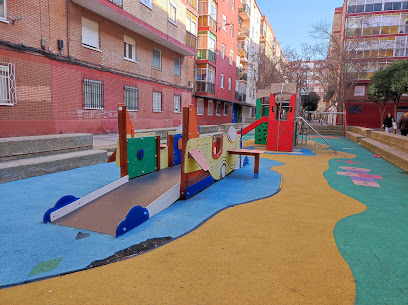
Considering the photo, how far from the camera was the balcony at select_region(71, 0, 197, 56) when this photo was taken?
499 inches

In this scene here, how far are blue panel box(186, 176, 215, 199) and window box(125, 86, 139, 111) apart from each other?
11.3 m

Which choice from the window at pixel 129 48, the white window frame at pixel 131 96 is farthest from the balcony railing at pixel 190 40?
the white window frame at pixel 131 96

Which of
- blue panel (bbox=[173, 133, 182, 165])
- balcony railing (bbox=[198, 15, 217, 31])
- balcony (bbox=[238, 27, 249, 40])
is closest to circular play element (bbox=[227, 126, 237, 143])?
blue panel (bbox=[173, 133, 182, 165])

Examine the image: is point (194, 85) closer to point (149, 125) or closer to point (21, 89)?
point (149, 125)

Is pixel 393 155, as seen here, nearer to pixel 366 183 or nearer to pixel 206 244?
pixel 366 183

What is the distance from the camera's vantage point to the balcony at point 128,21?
12664 millimetres

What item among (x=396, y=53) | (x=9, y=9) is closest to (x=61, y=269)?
(x=9, y=9)

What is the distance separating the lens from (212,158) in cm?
602

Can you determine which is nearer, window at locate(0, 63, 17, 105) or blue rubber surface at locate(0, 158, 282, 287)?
blue rubber surface at locate(0, 158, 282, 287)

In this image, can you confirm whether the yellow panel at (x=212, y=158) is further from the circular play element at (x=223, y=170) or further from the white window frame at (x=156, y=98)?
the white window frame at (x=156, y=98)

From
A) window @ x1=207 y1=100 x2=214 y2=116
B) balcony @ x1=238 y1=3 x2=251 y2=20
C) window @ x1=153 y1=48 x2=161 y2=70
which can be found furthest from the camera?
balcony @ x1=238 y1=3 x2=251 y2=20

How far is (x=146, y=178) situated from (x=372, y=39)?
1311 inches

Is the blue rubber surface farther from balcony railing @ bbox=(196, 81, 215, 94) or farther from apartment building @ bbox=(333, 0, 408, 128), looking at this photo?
apartment building @ bbox=(333, 0, 408, 128)

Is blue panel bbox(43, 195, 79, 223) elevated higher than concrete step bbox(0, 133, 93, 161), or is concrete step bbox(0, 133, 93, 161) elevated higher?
concrete step bbox(0, 133, 93, 161)
